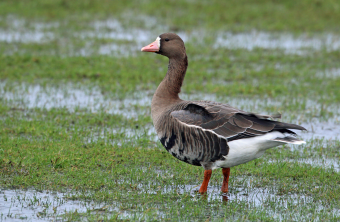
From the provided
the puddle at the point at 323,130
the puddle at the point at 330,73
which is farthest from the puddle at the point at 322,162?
the puddle at the point at 330,73

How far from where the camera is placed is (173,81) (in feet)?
24.8

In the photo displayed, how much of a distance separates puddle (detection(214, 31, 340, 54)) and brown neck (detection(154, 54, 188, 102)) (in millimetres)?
9404

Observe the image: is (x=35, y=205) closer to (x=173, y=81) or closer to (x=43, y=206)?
(x=43, y=206)

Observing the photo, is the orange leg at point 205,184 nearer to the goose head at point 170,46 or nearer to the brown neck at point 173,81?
the brown neck at point 173,81

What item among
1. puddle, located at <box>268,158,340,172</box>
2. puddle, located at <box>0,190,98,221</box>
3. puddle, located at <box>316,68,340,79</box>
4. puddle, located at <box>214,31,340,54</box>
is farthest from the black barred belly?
puddle, located at <box>214,31,340,54</box>

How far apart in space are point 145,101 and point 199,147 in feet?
17.3

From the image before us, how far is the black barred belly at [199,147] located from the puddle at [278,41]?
10525 mm

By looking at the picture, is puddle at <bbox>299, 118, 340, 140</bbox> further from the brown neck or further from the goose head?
the goose head

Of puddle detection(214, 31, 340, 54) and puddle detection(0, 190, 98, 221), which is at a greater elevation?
puddle detection(214, 31, 340, 54)

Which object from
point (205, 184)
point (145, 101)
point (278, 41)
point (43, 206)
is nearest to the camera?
point (43, 206)

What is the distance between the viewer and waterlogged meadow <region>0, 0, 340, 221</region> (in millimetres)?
6410

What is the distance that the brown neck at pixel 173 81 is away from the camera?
24.7 feet

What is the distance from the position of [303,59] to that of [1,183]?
11.6 meters

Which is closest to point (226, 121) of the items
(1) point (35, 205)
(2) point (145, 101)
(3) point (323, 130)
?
(1) point (35, 205)
